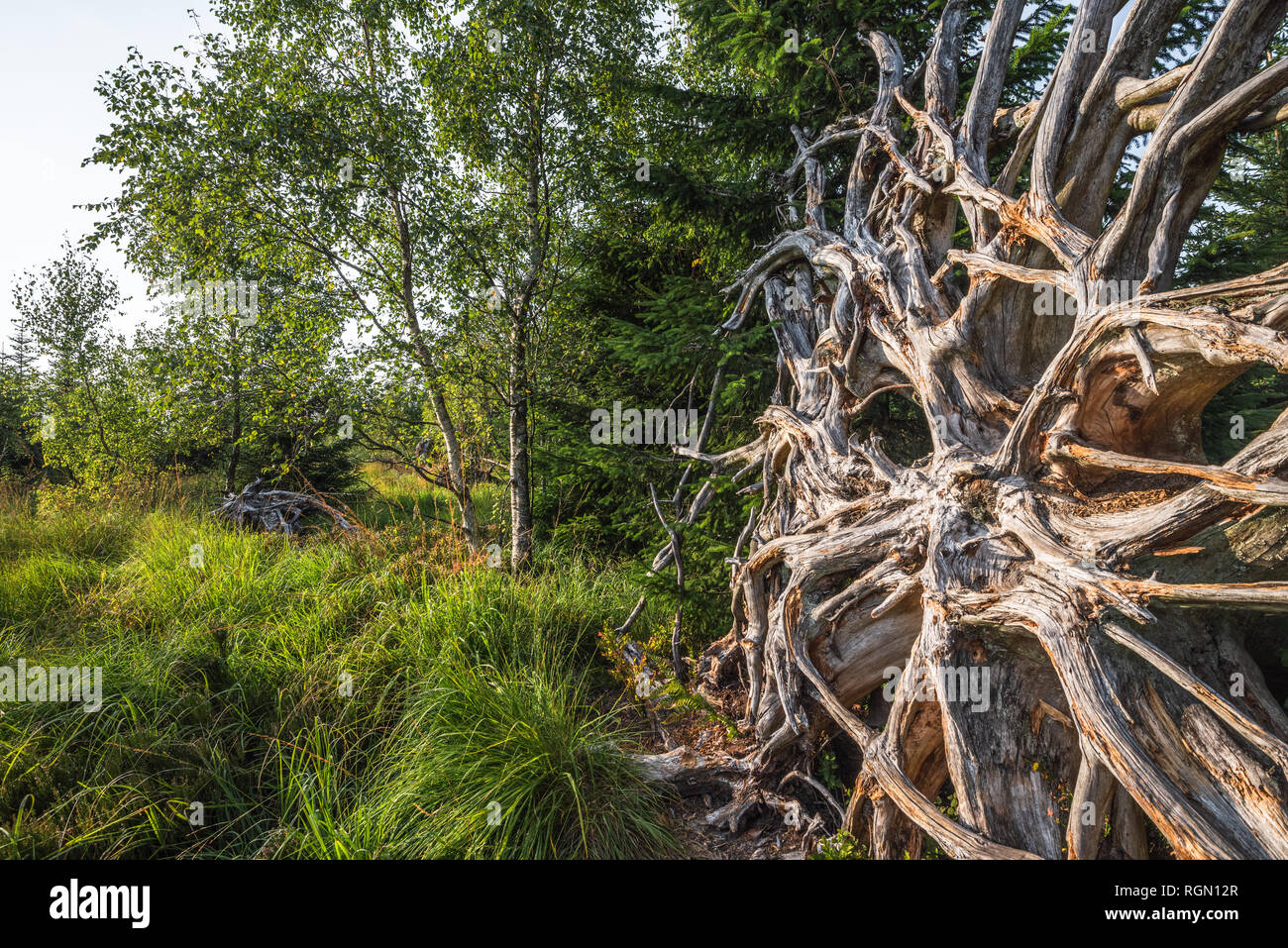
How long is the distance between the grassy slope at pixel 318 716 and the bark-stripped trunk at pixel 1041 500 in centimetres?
92

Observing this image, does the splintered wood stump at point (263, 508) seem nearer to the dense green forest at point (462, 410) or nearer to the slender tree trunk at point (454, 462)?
the dense green forest at point (462, 410)

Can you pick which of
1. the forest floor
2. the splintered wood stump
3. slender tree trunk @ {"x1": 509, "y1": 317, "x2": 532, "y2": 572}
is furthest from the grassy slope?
the splintered wood stump

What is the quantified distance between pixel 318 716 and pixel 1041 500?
3.89m

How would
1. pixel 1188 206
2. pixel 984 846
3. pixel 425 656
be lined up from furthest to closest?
1. pixel 425 656
2. pixel 1188 206
3. pixel 984 846

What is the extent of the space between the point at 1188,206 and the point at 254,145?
7.39 m

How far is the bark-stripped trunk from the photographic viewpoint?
6.60ft

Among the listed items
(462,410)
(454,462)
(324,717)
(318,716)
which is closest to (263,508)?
(462,410)

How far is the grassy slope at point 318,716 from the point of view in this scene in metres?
2.66

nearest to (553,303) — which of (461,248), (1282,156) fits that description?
(461,248)

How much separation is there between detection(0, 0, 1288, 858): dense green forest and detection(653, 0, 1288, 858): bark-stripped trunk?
37 cm

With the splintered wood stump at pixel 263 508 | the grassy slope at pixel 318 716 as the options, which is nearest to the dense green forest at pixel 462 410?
the grassy slope at pixel 318 716

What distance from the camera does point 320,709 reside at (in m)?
3.53
